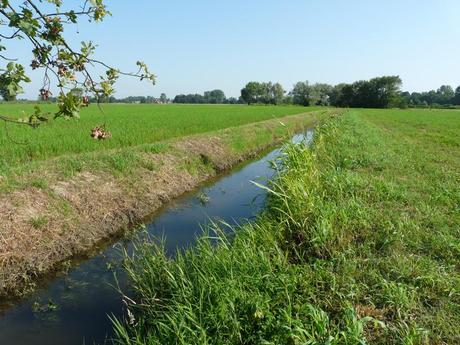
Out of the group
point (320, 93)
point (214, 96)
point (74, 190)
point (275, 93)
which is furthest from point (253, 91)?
point (74, 190)

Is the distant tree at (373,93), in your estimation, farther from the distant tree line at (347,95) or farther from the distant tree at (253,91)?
the distant tree at (253,91)

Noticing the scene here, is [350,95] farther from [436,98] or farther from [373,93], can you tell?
[436,98]

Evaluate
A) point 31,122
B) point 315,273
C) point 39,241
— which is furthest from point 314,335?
point 39,241

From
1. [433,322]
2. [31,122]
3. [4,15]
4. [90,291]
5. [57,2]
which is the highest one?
[57,2]

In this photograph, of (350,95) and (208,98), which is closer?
(350,95)

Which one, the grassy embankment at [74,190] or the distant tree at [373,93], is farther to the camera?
the distant tree at [373,93]

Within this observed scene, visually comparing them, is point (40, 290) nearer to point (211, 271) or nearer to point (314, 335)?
point (211, 271)

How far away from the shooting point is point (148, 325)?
3.96 metres

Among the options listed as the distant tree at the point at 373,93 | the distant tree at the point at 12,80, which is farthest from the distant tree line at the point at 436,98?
the distant tree at the point at 12,80

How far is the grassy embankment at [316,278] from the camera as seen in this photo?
3254 mm

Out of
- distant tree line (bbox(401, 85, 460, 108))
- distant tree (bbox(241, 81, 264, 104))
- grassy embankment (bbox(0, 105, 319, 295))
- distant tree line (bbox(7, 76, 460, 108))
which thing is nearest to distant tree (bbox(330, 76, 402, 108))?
distant tree line (bbox(7, 76, 460, 108))

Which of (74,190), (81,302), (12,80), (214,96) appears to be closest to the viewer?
(12,80)

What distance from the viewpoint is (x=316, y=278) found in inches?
160

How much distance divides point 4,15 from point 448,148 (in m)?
15.3
